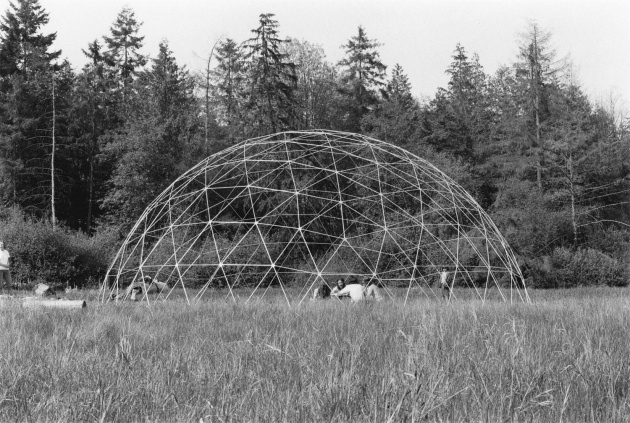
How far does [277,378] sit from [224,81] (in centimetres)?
4910

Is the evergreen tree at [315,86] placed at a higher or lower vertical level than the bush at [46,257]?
higher

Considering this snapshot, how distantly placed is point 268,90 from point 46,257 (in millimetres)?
18558

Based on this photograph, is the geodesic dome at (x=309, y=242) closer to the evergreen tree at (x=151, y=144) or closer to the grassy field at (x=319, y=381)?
the evergreen tree at (x=151, y=144)

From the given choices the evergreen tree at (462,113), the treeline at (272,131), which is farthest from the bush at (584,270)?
the evergreen tree at (462,113)

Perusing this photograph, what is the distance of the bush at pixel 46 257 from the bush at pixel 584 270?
22.1 m

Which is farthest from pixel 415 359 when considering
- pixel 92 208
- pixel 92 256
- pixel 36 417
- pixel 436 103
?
pixel 436 103

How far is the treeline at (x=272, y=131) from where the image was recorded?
1463 inches

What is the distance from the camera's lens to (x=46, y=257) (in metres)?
27.9

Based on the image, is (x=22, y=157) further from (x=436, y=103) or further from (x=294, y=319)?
(x=294, y=319)

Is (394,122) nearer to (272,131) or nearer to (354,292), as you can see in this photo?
(272,131)

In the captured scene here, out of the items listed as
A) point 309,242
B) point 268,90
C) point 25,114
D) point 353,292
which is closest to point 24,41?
point 25,114

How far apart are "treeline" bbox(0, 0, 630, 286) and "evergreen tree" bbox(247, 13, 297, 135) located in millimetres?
90

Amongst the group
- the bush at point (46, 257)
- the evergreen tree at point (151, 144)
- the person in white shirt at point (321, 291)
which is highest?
the evergreen tree at point (151, 144)

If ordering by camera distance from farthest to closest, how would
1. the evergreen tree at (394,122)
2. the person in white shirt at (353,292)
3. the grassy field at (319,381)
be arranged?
1. the evergreen tree at (394,122)
2. the person in white shirt at (353,292)
3. the grassy field at (319,381)
